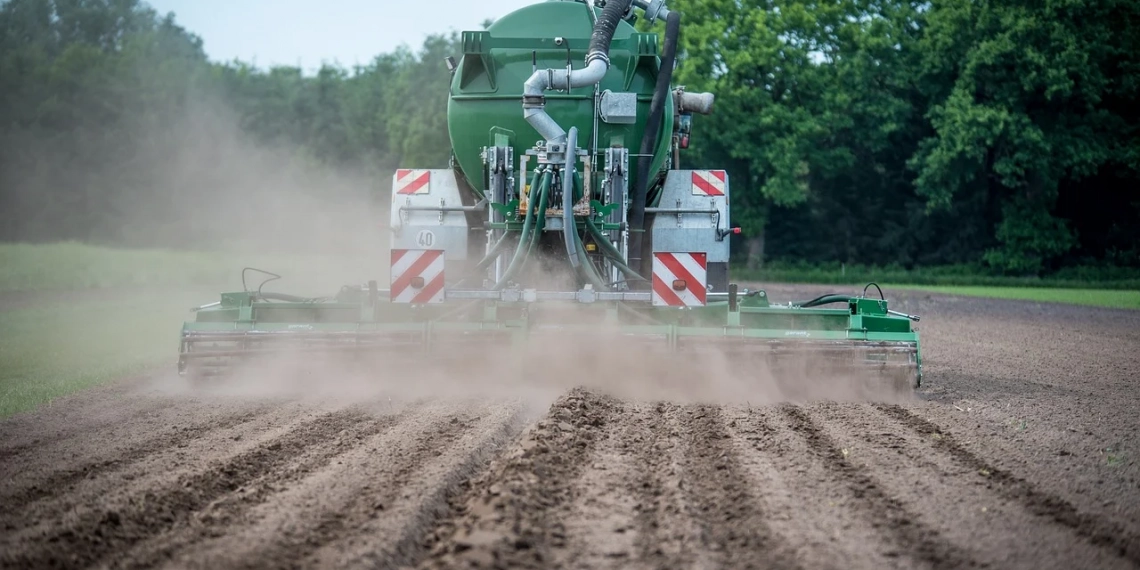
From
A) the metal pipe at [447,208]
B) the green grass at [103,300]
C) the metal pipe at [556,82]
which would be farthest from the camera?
the green grass at [103,300]

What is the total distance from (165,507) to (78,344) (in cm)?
1130

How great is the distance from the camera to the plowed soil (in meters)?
4.83

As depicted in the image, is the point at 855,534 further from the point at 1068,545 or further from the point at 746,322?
the point at 746,322

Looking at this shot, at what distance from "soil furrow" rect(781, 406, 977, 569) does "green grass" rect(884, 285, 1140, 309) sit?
21442 mm

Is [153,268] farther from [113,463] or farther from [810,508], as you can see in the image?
[810,508]

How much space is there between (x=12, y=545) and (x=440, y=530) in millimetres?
1789

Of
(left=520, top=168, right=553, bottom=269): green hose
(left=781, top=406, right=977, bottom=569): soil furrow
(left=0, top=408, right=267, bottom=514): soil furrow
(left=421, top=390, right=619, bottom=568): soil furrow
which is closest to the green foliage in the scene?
(left=520, top=168, right=553, bottom=269): green hose

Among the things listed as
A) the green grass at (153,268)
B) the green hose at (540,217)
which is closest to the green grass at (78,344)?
the green grass at (153,268)

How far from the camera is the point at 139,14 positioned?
50.0 meters

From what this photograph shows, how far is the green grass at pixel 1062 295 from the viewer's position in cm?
2777

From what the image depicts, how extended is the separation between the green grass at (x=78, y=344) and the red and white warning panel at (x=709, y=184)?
244 inches

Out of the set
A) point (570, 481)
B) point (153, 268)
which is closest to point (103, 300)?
point (153, 268)

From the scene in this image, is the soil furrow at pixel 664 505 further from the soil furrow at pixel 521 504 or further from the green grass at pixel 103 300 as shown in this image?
the green grass at pixel 103 300

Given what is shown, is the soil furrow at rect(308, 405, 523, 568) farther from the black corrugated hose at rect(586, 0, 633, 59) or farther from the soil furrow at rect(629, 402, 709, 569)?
the black corrugated hose at rect(586, 0, 633, 59)
